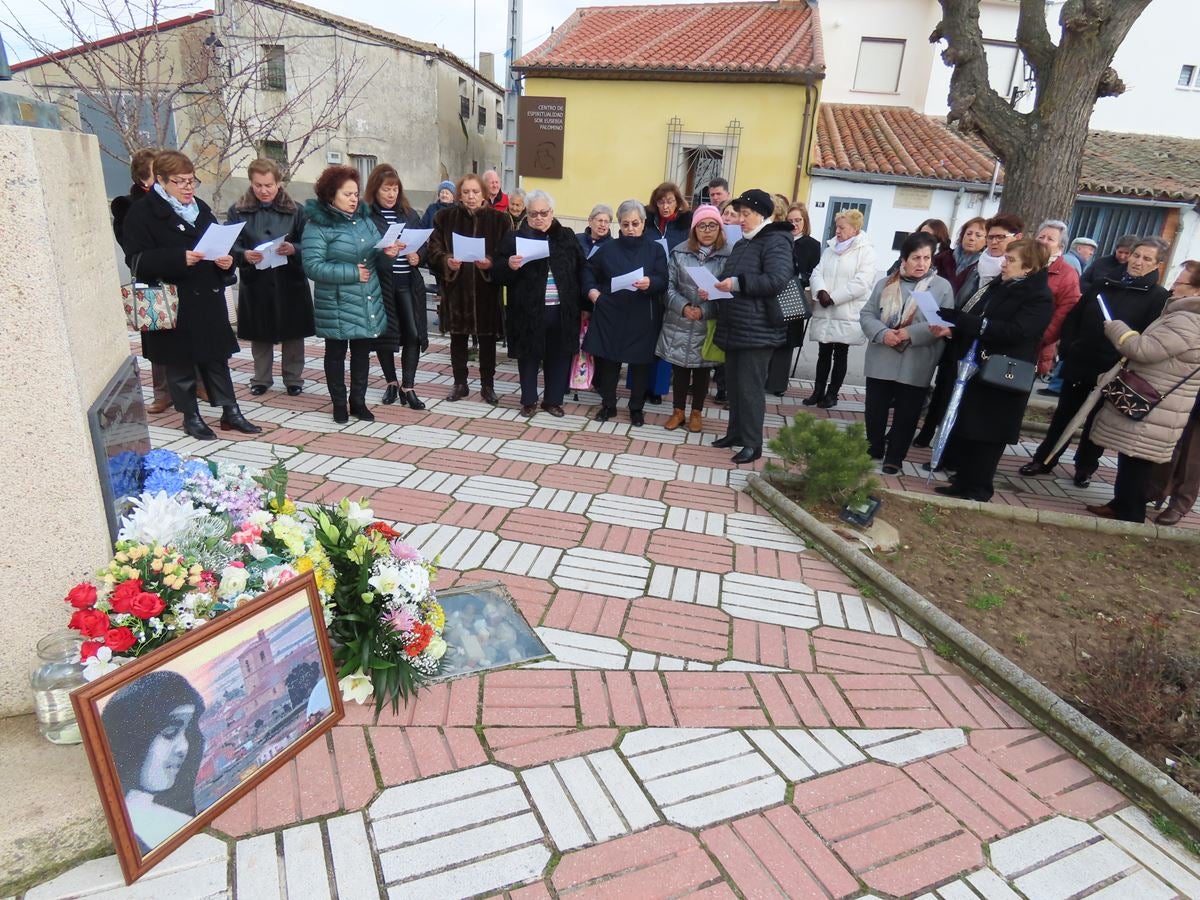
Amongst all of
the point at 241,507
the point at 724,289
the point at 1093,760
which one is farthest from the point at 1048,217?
the point at 241,507

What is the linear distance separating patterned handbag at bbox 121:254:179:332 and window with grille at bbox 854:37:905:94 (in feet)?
64.0

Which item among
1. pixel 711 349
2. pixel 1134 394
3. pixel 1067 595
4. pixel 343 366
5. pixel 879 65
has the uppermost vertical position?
pixel 879 65

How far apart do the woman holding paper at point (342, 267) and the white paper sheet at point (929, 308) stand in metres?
3.46

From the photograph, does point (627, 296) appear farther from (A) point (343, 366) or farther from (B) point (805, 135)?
(B) point (805, 135)

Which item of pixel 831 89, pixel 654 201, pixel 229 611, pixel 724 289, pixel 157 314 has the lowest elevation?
pixel 229 611

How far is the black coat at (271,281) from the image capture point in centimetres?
509

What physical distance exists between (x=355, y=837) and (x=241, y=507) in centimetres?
120

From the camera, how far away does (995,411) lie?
14.4 ft

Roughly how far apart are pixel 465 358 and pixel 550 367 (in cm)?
76

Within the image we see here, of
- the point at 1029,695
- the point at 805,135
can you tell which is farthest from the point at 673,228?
the point at 805,135

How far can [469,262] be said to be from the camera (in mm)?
5406

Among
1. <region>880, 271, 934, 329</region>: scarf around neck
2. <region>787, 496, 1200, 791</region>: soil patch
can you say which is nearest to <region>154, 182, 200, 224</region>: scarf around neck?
<region>787, 496, 1200, 791</region>: soil patch

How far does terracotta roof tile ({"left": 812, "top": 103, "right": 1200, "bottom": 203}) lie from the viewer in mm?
14289

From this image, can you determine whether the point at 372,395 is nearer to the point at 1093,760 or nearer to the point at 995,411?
the point at 995,411
